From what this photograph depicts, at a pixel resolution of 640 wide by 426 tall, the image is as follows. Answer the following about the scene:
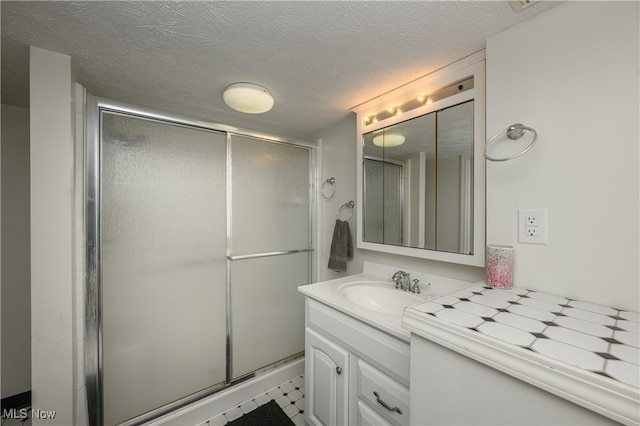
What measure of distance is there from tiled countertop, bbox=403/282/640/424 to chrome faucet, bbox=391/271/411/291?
0.52 metres

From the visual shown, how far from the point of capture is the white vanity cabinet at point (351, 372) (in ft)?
3.06

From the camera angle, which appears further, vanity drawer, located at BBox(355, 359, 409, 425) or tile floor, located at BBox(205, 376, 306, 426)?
tile floor, located at BBox(205, 376, 306, 426)

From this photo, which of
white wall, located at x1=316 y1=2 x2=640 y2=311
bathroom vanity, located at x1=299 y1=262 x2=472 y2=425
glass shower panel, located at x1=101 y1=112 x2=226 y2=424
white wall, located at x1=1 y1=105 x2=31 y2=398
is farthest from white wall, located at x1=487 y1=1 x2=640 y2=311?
white wall, located at x1=1 y1=105 x2=31 y2=398

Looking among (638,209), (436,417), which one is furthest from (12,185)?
(638,209)

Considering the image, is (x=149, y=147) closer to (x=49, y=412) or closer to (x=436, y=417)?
(x=49, y=412)

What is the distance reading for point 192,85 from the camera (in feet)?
4.57

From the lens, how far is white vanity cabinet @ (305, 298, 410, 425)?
3.06 ft

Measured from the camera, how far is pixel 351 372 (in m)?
1.13

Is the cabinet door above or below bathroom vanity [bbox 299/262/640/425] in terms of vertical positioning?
below

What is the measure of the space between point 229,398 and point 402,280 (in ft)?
4.78

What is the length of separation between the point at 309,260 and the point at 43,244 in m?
1.64

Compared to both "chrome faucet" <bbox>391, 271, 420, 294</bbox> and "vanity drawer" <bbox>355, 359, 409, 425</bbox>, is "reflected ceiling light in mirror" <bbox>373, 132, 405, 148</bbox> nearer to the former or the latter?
"chrome faucet" <bbox>391, 271, 420, 294</bbox>

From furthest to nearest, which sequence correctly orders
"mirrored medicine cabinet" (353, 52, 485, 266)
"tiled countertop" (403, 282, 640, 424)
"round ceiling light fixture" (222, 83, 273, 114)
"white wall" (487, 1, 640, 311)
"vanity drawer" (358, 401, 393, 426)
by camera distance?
"round ceiling light fixture" (222, 83, 273, 114) < "mirrored medicine cabinet" (353, 52, 485, 266) < "vanity drawer" (358, 401, 393, 426) < "white wall" (487, 1, 640, 311) < "tiled countertop" (403, 282, 640, 424)

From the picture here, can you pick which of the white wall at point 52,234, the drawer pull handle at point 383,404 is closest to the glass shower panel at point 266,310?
the white wall at point 52,234
